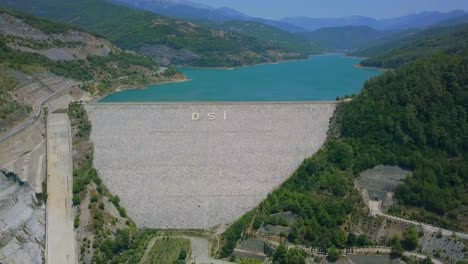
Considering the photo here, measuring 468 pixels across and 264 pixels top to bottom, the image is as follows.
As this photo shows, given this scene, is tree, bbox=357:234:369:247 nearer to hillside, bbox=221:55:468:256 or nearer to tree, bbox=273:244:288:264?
hillside, bbox=221:55:468:256

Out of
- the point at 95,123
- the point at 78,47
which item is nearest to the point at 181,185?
the point at 95,123

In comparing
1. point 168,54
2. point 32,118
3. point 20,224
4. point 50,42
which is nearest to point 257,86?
point 50,42

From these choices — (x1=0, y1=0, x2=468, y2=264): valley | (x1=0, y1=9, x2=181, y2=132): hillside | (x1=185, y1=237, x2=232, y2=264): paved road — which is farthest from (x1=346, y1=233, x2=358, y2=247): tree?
(x1=0, y1=9, x2=181, y2=132): hillside

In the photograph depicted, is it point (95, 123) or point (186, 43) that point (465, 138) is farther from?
point (186, 43)

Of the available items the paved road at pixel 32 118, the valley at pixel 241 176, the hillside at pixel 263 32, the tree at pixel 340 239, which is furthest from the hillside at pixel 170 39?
the tree at pixel 340 239

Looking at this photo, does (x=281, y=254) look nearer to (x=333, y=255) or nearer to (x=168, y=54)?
(x=333, y=255)
